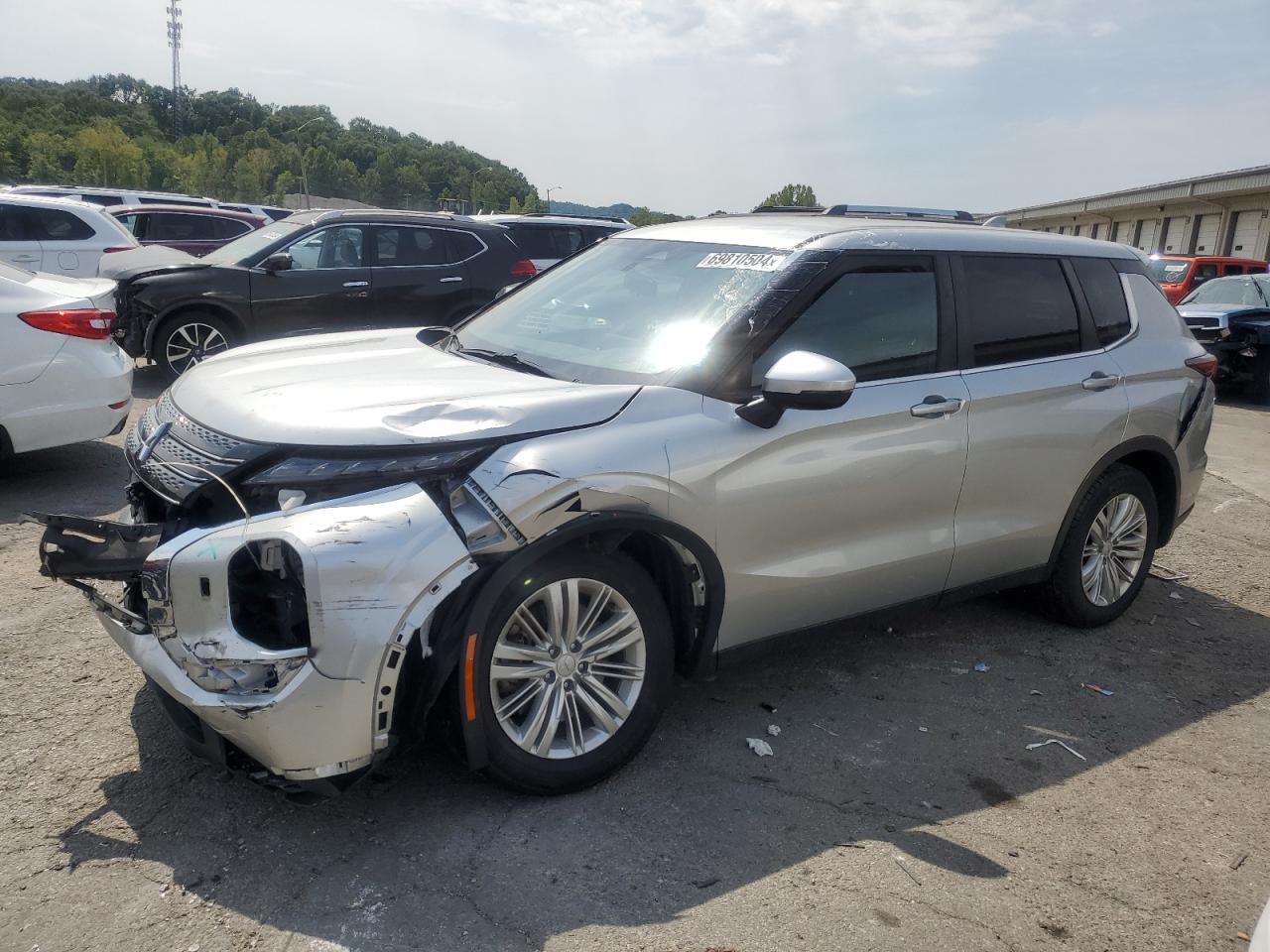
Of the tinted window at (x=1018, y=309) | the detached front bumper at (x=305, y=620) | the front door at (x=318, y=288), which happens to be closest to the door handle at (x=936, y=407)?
the tinted window at (x=1018, y=309)

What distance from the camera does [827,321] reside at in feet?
12.6

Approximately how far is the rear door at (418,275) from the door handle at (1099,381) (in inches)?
292

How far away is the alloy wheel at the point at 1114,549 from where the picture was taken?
4891 mm

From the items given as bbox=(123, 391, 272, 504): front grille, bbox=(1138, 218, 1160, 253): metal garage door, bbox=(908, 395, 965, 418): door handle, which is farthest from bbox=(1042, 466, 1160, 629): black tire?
bbox=(1138, 218, 1160, 253): metal garage door

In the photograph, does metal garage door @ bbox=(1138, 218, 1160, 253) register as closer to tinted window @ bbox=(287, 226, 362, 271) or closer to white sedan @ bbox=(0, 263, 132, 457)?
tinted window @ bbox=(287, 226, 362, 271)

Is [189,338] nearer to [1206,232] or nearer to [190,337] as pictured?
[190,337]

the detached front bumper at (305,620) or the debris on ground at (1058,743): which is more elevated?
the detached front bumper at (305,620)

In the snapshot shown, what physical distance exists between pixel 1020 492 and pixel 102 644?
386 cm

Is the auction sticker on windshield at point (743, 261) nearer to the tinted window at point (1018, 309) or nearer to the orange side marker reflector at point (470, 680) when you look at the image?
the tinted window at point (1018, 309)

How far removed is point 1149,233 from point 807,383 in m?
45.0

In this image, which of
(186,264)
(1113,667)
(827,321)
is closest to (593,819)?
(827,321)

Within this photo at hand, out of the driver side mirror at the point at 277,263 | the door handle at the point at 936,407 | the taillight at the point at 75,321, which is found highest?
the driver side mirror at the point at 277,263

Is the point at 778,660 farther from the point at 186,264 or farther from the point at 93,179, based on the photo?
the point at 93,179

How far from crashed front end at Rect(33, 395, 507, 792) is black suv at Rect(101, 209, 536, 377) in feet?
24.4
